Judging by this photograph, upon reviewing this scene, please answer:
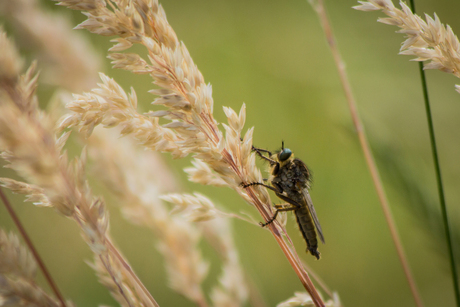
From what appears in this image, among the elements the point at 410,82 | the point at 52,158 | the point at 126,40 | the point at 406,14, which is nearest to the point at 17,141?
the point at 52,158

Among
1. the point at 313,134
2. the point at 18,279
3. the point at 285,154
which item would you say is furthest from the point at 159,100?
the point at 313,134

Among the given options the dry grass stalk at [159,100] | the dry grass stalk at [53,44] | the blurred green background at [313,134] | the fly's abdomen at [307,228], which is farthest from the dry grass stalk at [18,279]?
the blurred green background at [313,134]

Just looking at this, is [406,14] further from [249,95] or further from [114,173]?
[249,95]

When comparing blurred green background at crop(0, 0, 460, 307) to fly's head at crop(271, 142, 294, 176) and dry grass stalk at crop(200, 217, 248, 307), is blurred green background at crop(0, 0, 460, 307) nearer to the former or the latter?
fly's head at crop(271, 142, 294, 176)

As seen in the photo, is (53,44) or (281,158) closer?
(53,44)

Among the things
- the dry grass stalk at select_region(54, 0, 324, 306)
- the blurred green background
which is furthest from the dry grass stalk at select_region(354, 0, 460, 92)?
the blurred green background

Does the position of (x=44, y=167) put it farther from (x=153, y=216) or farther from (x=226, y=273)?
(x=226, y=273)
